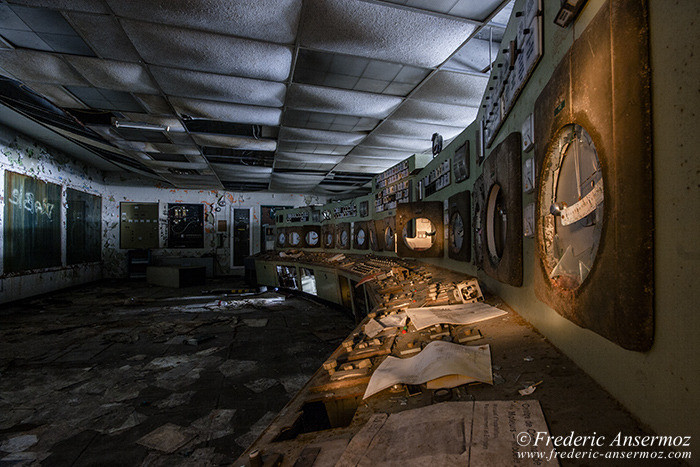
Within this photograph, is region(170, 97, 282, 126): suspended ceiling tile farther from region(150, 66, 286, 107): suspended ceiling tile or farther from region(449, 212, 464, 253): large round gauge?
region(449, 212, 464, 253): large round gauge

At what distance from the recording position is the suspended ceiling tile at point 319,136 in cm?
518

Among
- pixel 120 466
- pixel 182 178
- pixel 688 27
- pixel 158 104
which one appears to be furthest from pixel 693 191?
pixel 182 178

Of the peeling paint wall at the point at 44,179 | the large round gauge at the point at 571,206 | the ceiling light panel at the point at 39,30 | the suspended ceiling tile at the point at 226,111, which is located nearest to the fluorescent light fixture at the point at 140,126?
the suspended ceiling tile at the point at 226,111

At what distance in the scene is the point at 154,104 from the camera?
418 cm

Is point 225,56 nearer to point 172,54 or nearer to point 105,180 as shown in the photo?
point 172,54

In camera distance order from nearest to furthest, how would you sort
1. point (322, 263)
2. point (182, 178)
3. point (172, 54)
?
point (172, 54) < point (322, 263) < point (182, 178)

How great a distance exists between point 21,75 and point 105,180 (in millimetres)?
7389

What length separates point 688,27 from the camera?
1.87 feet

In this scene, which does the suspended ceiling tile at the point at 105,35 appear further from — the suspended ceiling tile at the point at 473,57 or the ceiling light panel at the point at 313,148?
the suspended ceiling tile at the point at 473,57

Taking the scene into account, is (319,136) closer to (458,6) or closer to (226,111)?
(226,111)

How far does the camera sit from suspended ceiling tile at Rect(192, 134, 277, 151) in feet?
17.7

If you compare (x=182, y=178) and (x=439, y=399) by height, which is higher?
(x=182, y=178)

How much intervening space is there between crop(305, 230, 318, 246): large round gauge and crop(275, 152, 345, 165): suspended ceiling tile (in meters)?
1.74

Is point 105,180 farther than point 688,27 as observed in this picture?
Yes
